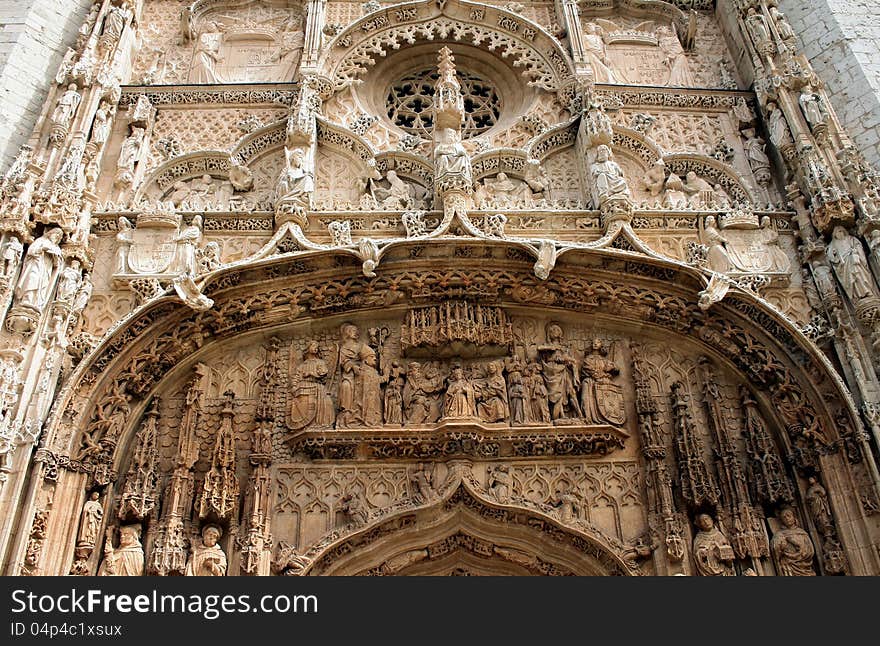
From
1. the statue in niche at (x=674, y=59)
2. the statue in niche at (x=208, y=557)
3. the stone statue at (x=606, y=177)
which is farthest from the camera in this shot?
the statue in niche at (x=674, y=59)

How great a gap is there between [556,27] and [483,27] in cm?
101

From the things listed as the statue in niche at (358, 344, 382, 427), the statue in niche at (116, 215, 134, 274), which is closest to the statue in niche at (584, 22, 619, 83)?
the statue in niche at (358, 344, 382, 427)

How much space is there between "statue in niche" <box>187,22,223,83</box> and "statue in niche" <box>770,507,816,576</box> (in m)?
8.55

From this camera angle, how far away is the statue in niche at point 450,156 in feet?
30.7

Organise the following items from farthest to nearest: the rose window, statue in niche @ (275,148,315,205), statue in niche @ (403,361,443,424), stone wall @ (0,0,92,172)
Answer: the rose window < stone wall @ (0,0,92,172) < statue in niche @ (275,148,315,205) < statue in niche @ (403,361,443,424)

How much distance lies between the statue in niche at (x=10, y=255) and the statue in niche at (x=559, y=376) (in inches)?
207

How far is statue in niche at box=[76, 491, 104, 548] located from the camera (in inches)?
297

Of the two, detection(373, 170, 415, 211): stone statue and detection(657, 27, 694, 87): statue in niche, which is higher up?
detection(657, 27, 694, 87): statue in niche

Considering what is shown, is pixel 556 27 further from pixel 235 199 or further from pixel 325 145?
pixel 235 199

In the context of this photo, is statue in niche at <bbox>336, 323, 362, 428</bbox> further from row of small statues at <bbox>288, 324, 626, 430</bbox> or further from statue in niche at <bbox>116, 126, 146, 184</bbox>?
statue in niche at <bbox>116, 126, 146, 184</bbox>

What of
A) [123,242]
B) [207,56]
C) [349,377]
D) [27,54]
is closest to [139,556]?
[349,377]

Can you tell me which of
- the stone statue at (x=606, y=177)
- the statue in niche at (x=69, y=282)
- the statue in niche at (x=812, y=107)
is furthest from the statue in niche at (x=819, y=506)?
the statue in niche at (x=69, y=282)

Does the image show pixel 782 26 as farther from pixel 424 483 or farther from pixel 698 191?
pixel 424 483

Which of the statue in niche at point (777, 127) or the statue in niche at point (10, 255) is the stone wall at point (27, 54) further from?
the statue in niche at point (777, 127)
